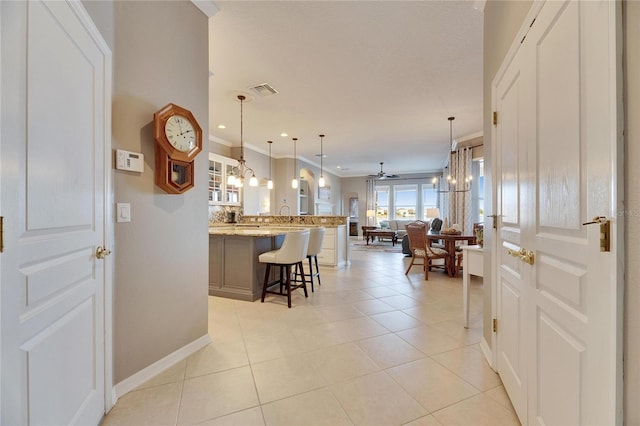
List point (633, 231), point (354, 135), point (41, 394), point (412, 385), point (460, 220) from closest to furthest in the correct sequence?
point (633, 231)
point (41, 394)
point (412, 385)
point (354, 135)
point (460, 220)

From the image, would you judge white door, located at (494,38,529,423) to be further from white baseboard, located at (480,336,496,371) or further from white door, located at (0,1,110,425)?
white door, located at (0,1,110,425)

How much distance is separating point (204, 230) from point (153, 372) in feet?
3.51

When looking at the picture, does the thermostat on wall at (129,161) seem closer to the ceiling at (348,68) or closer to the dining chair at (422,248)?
the ceiling at (348,68)

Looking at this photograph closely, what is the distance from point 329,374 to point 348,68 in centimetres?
317

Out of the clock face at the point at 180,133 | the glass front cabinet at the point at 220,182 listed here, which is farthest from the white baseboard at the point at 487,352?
the glass front cabinet at the point at 220,182

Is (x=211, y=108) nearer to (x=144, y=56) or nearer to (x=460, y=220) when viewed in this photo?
(x=144, y=56)

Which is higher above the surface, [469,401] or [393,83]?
[393,83]

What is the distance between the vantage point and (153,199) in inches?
74.7

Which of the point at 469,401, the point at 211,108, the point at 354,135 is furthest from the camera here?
the point at 354,135

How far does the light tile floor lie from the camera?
1.52 m

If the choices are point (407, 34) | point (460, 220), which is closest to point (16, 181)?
point (407, 34)

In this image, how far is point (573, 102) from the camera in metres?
0.95

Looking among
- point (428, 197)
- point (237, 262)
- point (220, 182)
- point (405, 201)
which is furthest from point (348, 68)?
point (405, 201)

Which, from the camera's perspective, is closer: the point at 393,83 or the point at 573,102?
the point at 573,102
